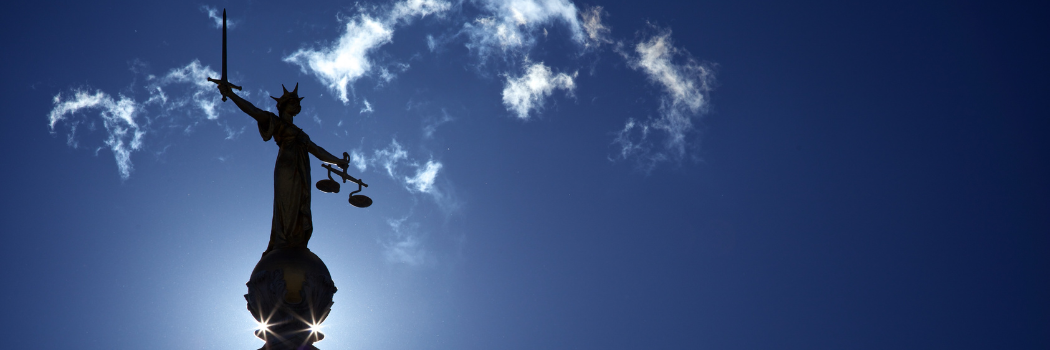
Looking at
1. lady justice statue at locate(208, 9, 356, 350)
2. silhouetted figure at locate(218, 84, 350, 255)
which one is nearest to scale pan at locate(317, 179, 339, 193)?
lady justice statue at locate(208, 9, 356, 350)

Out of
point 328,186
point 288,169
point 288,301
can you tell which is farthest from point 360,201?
point 288,301

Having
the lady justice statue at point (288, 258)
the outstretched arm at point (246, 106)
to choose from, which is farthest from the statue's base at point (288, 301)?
the outstretched arm at point (246, 106)

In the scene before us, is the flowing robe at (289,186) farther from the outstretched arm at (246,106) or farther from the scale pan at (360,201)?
the scale pan at (360,201)

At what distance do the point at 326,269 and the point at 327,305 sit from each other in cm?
80

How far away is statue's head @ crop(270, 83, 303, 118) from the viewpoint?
62.4 ft

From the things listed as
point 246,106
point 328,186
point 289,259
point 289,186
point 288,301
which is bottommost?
point 288,301

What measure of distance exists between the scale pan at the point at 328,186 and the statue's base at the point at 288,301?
2.68m

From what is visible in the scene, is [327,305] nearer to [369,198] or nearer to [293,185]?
[293,185]

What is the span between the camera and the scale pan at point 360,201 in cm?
2031

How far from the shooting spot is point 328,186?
63.8 ft

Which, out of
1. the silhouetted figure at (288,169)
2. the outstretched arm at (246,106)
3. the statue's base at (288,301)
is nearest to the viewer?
the statue's base at (288,301)

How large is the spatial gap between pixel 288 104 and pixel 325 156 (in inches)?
54.9

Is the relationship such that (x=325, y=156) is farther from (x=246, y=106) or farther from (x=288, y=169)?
(x=246, y=106)

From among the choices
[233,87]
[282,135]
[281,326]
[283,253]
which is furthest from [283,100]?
[281,326]
